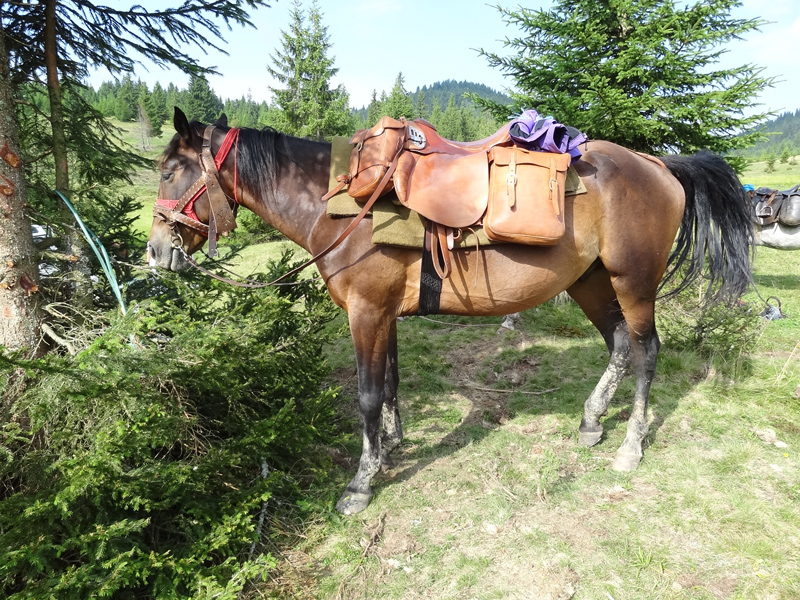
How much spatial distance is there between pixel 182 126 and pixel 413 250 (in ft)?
4.94

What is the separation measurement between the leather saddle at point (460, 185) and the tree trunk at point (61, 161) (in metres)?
1.68

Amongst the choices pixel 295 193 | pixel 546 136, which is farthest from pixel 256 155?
pixel 546 136

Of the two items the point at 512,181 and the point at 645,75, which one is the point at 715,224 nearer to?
the point at 512,181

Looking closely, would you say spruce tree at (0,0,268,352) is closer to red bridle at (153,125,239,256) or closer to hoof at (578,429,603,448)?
red bridle at (153,125,239,256)

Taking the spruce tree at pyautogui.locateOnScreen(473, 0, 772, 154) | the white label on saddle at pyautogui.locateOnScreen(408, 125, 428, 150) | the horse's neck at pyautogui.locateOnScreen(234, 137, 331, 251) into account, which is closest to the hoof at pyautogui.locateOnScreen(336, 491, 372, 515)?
the horse's neck at pyautogui.locateOnScreen(234, 137, 331, 251)

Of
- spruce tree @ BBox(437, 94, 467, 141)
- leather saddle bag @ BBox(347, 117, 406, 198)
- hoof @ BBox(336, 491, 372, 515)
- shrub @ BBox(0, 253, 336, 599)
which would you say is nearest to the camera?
shrub @ BBox(0, 253, 336, 599)

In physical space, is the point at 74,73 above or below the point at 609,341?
above

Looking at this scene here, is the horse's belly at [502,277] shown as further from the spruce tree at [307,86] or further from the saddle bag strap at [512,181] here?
the spruce tree at [307,86]

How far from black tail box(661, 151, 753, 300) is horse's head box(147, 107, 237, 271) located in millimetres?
3268

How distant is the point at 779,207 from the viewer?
22.3ft

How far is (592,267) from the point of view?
124 inches

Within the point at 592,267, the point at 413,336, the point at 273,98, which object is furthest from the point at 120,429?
the point at 273,98

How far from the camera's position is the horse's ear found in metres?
2.34

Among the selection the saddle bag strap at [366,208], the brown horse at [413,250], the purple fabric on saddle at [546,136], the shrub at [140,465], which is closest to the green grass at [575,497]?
the brown horse at [413,250]
